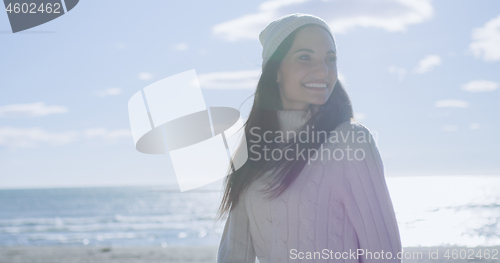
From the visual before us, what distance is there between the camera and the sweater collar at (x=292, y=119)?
1.91 meters

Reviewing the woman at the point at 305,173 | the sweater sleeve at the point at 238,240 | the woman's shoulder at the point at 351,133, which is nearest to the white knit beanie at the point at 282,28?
the woman at the point at 305,173

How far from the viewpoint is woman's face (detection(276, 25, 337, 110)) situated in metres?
1.76

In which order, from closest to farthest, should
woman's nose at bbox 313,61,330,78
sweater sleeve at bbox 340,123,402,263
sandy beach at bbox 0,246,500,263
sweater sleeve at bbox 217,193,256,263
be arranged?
1. sweater sleeve at bbox 340,123,402,263
2. woman's nose at bbox 313,61,330,78
3. sweater sleeve at bbox 217,193,256,263
4. sandy beach at bbox 0,246,500,263

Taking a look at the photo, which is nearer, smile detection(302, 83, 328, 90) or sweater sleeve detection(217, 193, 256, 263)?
smile detection(302, 83, 328, 90)

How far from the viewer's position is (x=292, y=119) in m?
1.95

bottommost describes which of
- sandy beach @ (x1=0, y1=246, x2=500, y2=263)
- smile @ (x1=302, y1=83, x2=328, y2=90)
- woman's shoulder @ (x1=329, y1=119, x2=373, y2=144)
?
sandy beach @ (x1=0, y1=246, x2=500, y2=263)

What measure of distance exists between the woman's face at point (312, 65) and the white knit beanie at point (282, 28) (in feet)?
0.10

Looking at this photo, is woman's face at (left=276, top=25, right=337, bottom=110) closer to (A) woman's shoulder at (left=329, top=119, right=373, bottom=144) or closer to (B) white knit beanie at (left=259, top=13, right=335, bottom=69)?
(B) white knit beanie at (left=259, top=13, right=335, bottom=69)

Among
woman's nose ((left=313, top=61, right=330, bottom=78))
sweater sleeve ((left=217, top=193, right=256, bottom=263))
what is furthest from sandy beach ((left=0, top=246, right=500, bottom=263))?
woman's nose ((left=313, top=61, right=330, bottom=78))

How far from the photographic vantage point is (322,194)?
5.37 ft

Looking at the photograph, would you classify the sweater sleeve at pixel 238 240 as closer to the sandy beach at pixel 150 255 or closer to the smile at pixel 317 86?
the smile at pixel 317 86

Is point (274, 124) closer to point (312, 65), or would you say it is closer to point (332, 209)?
point (312, 65)

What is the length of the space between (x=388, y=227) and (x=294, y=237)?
1.27 feet

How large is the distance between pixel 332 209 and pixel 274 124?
57 centimetres
